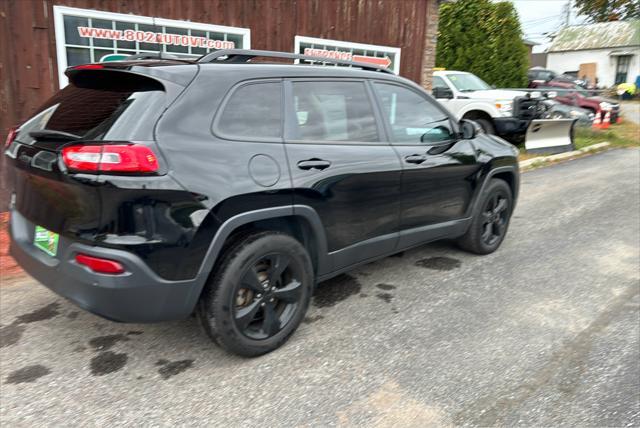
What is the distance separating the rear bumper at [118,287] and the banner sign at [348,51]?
6.09 metres

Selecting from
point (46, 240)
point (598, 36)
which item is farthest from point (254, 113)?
point (598, 36)

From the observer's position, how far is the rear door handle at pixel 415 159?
12.4 ft

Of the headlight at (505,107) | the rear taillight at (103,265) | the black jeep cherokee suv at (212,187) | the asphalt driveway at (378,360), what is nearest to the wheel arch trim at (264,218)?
the black jeep cherokee suv at (212,187)

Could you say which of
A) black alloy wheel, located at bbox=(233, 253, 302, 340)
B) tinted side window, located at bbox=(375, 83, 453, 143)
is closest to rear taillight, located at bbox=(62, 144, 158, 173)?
black alloy wheel, located at bbox=(233, 253, 302, 340)

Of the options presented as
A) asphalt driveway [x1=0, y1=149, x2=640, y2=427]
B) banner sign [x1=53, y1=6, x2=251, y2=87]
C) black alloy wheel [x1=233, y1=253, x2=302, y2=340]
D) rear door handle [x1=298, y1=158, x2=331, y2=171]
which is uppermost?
banner sign [x1=53, y1=6, x2=251, y2=87]

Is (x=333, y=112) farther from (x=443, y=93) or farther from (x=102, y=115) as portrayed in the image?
(x=443, y=93)

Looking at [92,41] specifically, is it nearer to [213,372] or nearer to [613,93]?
[213,372]

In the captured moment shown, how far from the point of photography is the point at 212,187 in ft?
8.67

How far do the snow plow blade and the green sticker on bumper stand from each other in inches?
400

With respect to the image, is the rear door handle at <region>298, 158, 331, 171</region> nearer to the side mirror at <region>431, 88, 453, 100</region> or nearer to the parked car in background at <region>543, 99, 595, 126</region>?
the side mirror at <region>431, 88, 453, 100</region>

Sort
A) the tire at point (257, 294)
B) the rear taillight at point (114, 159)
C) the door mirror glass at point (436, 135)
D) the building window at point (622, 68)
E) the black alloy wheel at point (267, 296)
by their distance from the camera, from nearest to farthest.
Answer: the rear taillight at point (114, 159)
the tire at point (257, 294)
the black alloy wheel at point (267, 296)
the door mirror glass at point (436, 135)
the building window at point (622, 68)

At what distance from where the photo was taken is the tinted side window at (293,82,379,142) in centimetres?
322

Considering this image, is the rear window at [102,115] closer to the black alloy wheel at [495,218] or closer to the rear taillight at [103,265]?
the rear taillight at [103,265]

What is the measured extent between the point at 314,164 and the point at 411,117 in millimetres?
1224
